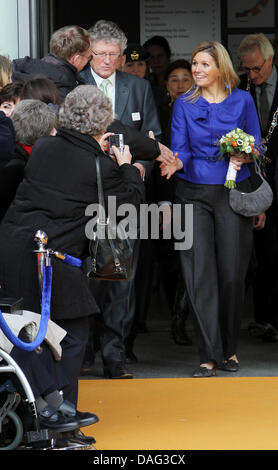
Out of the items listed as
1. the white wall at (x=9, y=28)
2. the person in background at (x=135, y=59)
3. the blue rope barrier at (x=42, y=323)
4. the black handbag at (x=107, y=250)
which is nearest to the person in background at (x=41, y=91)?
the black handbag at (x=107, y=250)

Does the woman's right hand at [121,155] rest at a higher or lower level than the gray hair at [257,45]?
lower

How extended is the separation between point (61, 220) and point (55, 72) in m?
1.67

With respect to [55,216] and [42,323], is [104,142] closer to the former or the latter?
[55,216]

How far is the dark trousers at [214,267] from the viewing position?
22.8 ft

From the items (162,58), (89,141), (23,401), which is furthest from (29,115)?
(162,58)

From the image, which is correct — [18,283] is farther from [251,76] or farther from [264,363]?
[251,76]

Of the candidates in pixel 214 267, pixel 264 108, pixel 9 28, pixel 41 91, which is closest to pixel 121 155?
pixel 41 91

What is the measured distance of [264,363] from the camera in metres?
7.35

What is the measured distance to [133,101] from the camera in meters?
7.11

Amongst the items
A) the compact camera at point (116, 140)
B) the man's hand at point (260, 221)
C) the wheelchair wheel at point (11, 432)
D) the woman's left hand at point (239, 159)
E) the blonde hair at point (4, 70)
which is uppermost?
the blonde hair at point (4, 70)

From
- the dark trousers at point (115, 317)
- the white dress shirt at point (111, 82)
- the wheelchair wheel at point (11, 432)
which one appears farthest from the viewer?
the white dress shirt at point (111, 82)

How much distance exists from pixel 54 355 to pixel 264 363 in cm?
269

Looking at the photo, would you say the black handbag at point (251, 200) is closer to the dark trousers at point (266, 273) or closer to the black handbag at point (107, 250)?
the dark trousers at point (266, 273)

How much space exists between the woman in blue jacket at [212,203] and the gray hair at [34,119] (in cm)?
164
